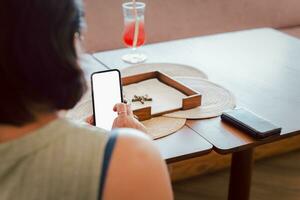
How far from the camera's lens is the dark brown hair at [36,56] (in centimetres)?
64

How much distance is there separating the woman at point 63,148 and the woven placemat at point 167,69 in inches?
35.9

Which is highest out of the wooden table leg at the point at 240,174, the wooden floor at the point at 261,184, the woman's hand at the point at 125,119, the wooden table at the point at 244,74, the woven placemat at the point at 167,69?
the woman's hand at the point at 125,119

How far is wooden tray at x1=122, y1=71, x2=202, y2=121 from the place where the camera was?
134cm

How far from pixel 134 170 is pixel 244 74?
1027mm

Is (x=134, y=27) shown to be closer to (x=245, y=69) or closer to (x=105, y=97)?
(x=245, y=69)

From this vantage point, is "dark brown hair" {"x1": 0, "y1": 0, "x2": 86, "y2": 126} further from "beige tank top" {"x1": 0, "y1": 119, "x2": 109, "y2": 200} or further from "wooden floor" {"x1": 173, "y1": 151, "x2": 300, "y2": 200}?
"wooden floor" {"x1": 173, "y1": 151, "x2": 300, "y2": 200}

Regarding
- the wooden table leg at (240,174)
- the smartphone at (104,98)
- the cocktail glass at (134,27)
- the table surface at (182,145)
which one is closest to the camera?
the table surface at (182,145)

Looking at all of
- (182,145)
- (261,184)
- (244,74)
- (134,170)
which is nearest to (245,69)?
(244,74)

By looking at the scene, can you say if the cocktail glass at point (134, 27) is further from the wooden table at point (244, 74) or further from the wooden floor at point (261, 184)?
the wooden floor at point (261, 184)

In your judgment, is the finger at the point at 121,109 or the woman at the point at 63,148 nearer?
the woman at the point at 63,148

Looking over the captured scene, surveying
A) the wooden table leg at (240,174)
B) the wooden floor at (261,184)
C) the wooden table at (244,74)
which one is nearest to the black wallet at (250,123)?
the wooden table at (244,74)

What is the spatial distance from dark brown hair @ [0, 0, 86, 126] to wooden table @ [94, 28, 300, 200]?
2.01 ft

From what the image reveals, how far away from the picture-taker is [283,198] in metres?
2.15

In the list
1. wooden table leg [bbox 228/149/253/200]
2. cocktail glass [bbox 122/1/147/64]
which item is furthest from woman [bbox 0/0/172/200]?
cocktail glass [bbox 122/1/147/64]
